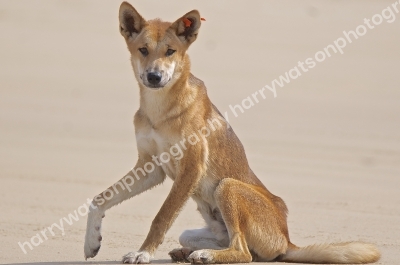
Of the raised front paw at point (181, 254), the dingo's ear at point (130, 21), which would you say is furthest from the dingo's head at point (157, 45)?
the raised front paw at point (181, 254)

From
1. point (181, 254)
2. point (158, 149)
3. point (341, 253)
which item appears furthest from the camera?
point (158, 149)

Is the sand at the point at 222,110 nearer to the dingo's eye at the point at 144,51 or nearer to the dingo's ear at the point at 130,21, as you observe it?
the dingo's eye at the point at 144,51

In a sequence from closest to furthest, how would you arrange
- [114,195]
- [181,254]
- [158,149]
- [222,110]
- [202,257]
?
[202,257], [181,254], [158,149], [114,195], [222,110]

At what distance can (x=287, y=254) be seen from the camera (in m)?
6.83

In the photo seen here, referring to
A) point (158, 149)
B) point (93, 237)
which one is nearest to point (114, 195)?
point (93, 237)

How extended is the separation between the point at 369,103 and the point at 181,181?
1176 centimetres

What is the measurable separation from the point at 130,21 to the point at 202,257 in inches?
91.6

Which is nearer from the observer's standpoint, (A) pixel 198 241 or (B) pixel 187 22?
(A) pixel 198 241

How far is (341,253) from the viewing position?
21.6 feet

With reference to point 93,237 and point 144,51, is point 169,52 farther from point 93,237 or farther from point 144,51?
point 93,237

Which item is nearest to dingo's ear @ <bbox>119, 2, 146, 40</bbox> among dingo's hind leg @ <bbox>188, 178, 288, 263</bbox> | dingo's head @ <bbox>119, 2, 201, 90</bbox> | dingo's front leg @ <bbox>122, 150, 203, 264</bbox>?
dingo's head @ <bbox>119, 2, 201, 90</bbox>

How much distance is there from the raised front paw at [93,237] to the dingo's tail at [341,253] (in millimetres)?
1797

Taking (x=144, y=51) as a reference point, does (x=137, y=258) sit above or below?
below

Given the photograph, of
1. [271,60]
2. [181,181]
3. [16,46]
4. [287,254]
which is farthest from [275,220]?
[16,46]
